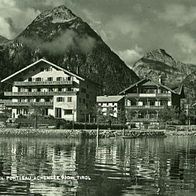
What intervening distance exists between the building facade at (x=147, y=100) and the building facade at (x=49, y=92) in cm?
1200

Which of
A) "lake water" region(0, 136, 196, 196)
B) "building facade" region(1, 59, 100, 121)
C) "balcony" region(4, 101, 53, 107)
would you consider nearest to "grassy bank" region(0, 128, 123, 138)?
"building facade" region(1, 59, 100, 121)

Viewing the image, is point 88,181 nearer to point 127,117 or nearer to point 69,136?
point 69,136

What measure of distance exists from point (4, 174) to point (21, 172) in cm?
102

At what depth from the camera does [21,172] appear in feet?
65.8

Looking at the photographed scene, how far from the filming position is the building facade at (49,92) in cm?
8644

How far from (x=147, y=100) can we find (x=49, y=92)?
24873 millimetres

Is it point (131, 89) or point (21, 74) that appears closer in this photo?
point (21, 74)

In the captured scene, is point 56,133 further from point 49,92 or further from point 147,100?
point 147,100

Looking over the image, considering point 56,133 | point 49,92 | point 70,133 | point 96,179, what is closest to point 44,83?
point 49,92

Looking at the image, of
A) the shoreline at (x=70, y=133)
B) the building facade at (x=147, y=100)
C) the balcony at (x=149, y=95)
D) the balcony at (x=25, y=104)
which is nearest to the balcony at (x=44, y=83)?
the balcony at (x=25, y=104)

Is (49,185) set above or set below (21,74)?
below

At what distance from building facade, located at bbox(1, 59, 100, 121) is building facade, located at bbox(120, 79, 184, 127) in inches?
472

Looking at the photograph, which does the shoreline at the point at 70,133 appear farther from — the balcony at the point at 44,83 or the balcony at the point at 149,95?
the balcony at the point at 149,95

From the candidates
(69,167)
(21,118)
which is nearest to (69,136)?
(21,118)
